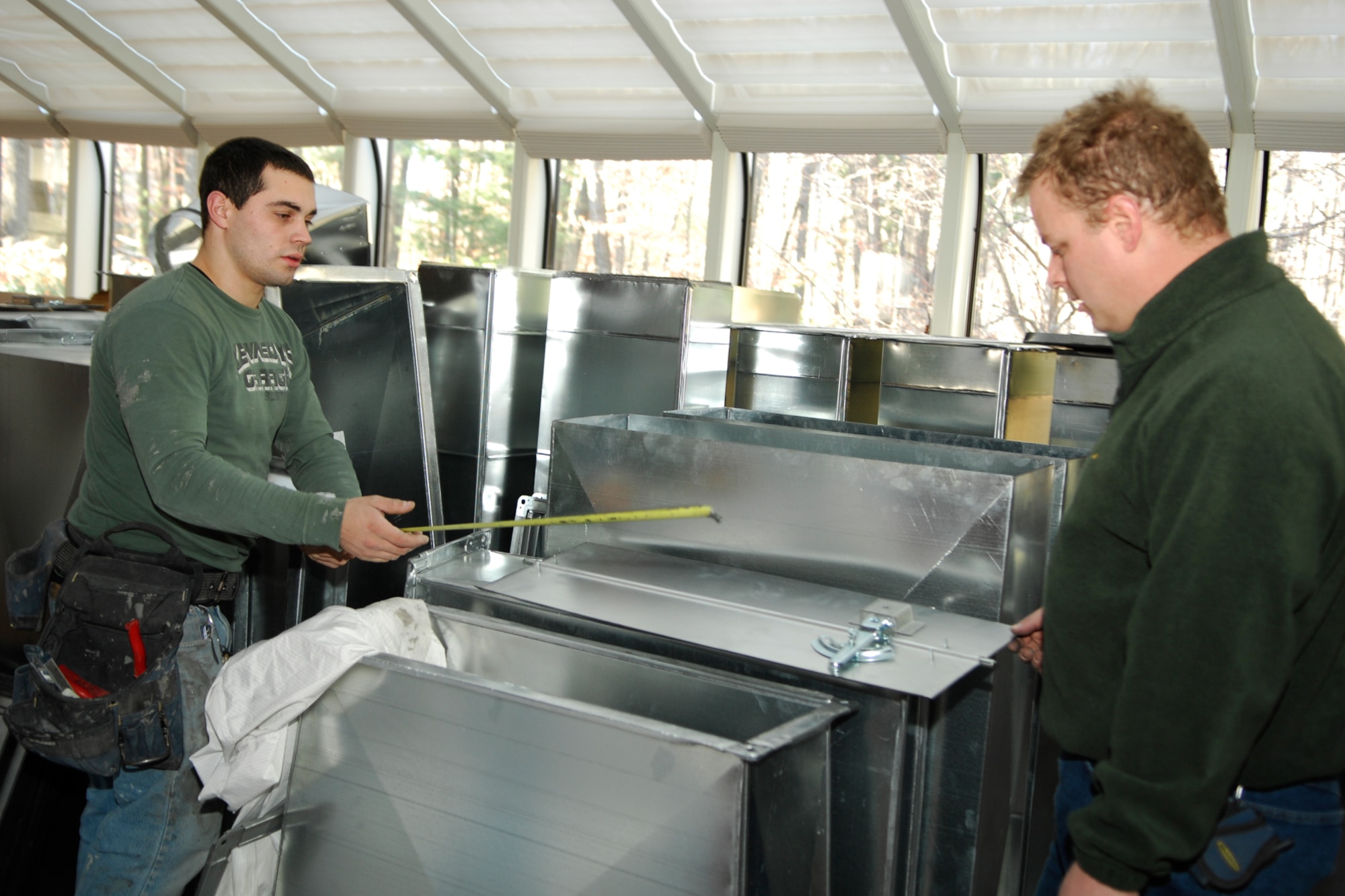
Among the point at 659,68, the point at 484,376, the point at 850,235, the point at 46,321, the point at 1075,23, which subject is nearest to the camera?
the point at 46,321

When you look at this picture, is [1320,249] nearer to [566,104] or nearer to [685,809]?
[566,104]

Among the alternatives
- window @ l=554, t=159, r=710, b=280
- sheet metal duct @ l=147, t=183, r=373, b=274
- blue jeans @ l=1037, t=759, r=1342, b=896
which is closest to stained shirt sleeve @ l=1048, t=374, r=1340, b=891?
blue jeans @ l=1037, t=759, r=1342, b=896

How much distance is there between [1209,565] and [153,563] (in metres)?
1.54

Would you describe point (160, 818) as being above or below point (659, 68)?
below

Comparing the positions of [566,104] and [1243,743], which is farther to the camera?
[566,104]

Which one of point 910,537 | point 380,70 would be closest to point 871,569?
point 910,537

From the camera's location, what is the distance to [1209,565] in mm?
925

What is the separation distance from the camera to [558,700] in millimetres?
1345

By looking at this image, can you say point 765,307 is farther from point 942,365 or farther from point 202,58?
point 202,58

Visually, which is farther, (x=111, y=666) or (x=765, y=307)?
(x=765, y=307)

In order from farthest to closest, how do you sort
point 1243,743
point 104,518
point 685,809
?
point 104,518 < point 685,809 < point 1243,743

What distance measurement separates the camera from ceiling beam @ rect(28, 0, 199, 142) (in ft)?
26.1

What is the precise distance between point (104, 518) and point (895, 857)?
1.37 m

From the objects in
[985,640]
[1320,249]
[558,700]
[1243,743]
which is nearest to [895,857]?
[985,640]
